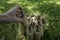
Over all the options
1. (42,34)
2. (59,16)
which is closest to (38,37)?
(42,34)

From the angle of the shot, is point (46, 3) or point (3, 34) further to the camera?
point (46, 3)

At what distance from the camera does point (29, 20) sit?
12.6 feet

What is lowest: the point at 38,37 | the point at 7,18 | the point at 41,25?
the point at 38,37

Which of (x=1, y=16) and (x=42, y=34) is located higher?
(x=1, y=16)

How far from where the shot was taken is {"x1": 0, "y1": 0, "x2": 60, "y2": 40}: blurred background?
3980mm

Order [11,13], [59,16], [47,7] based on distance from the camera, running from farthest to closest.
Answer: [47,7] → [59,16] → [11,13]

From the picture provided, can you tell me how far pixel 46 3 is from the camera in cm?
525

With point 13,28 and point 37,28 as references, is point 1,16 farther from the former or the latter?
point 13,28

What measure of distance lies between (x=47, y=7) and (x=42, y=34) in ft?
4.37

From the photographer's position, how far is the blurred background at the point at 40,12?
3.98 meters

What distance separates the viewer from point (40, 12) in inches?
190

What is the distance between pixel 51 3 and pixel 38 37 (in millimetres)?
1671

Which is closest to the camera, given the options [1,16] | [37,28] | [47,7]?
[1,16]

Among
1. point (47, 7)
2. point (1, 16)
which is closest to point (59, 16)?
point (47, 7)
